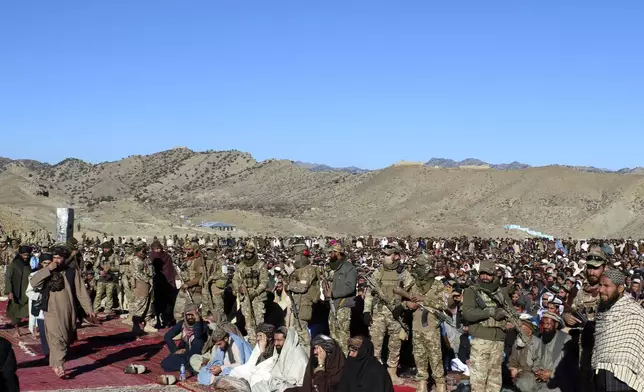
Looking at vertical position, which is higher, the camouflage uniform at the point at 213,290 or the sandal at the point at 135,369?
the camouflage uniform at the point at 213,290

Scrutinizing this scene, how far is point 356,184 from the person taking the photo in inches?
3915

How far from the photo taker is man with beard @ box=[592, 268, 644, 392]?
493 centimetres

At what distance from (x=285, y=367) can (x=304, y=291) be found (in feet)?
8.29

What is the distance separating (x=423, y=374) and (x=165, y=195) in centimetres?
10178

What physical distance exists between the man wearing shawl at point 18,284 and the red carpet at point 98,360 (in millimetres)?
353

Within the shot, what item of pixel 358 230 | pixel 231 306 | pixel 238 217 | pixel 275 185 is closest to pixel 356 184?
pixel 275 185

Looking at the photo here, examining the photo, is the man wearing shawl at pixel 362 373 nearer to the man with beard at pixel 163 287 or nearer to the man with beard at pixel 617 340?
the man with beard at pixel 617 340

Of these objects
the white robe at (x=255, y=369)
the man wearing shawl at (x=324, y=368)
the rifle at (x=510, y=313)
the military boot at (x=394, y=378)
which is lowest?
the military boot at (x=394, y=378)

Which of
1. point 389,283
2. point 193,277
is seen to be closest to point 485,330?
point 389,283

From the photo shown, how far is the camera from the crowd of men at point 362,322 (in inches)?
235

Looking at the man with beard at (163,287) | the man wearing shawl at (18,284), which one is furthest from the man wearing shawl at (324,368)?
the man with beard at (163,287)

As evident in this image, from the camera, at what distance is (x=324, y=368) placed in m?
6.63

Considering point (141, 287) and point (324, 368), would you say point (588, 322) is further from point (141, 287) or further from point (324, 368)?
point (141, 287)

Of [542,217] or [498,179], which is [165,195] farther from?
[542,217]
